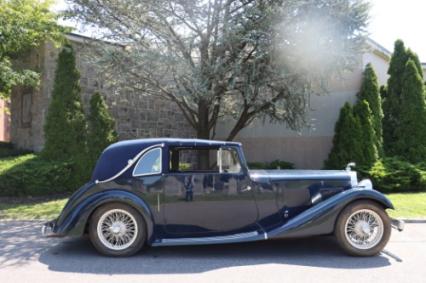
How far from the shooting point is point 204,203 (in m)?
5.17

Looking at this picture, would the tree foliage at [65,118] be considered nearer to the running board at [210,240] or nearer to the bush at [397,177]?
the running board at [210,240]

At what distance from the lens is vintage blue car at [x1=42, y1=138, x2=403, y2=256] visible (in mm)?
5066

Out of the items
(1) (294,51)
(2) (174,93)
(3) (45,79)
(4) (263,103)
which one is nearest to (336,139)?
(4) (263,103)

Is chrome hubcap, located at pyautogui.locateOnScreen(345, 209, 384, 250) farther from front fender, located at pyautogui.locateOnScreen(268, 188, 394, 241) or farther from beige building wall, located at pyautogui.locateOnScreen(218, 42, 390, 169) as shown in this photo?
beige building wall, located at pyautogui.locateOnScreen(218, 42, 390, 169)

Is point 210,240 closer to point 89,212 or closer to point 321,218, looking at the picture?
point 321,218

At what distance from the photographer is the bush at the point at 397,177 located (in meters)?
10.8

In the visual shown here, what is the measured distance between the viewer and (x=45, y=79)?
1232 cm

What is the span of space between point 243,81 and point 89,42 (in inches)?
184

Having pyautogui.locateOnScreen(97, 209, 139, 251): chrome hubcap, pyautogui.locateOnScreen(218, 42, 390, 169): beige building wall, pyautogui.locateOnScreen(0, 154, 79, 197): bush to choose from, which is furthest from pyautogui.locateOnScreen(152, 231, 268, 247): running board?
pyautogui.locateOnScreen(218, 42, 390, 169): beige building wall

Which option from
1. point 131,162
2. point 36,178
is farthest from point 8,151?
point 131,162

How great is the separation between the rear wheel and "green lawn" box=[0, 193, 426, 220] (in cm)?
330

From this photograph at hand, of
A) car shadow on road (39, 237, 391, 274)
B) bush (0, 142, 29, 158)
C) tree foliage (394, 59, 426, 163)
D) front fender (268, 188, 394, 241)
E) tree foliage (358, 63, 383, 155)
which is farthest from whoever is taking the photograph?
tree foliage (394, 59, 426, 163)

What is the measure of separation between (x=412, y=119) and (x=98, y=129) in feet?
33.1

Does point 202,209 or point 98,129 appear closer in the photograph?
point 202,209
